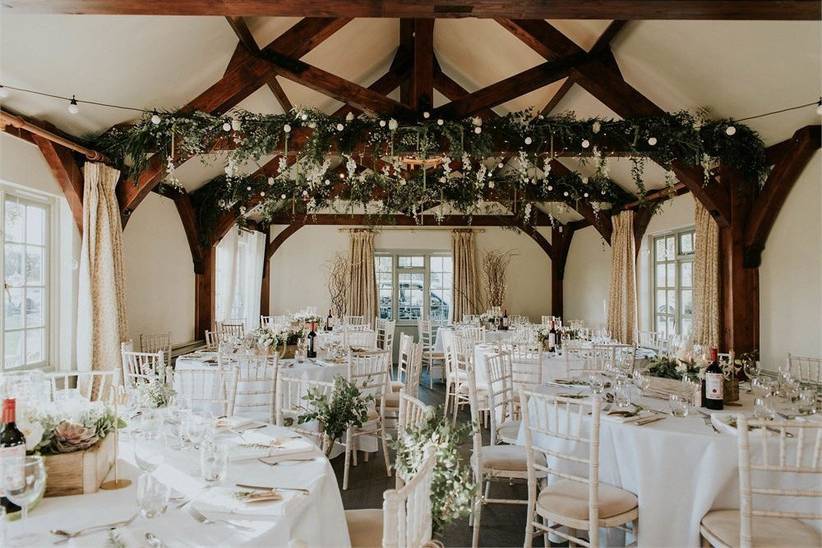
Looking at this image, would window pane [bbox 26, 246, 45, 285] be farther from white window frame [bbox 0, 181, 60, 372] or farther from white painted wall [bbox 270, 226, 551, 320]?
white painted wall [bbox 270, 226, 551, 320]

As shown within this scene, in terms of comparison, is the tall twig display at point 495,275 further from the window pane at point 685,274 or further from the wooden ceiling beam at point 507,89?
the wooden ceiling beam at point 507,89

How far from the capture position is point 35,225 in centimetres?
540

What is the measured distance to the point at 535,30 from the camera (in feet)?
19.9

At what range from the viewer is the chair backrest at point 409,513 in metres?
1.32

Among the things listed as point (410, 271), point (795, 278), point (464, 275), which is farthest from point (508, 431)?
point (410, 271)

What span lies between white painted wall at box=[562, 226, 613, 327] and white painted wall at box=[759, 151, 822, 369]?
14.3ft

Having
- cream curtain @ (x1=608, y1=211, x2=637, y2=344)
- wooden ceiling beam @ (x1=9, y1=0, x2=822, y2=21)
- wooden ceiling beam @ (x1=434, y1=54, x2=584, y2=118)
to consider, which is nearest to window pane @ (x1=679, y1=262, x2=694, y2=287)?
cream curtain @ (x1=608, y1=211, x2=637, y2=344)

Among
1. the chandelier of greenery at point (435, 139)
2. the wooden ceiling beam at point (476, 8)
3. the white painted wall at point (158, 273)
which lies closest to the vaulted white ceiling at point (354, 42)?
the chandelier of greenery at point (435, 139)

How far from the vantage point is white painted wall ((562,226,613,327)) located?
1093 cm

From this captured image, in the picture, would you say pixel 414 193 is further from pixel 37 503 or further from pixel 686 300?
pixel 37 503

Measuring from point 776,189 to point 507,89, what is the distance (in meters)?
3.09

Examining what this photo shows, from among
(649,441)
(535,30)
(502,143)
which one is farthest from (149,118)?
(649,441)

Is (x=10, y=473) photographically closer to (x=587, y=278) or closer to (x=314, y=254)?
(x=587, y=278)

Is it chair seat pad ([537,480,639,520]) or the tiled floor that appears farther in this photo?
the tiled floor
